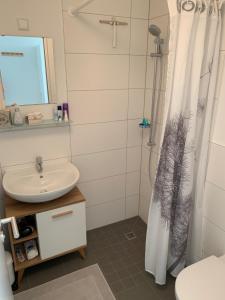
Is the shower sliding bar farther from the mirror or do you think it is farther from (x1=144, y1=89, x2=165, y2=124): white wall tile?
the mirror

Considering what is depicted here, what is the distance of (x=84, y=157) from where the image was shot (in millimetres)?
2143

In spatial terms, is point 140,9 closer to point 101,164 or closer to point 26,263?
point 101,164

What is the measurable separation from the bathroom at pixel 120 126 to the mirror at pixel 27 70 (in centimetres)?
2

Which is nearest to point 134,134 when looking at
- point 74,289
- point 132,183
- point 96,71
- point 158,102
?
point 158,102

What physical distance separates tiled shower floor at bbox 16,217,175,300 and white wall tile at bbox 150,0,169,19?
79.7 inches

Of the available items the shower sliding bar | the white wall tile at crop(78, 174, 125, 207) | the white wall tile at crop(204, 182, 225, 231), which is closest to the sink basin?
the white wall tile at crop(78, 174, 125, 207)

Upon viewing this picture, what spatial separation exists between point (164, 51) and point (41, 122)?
114 centimetres

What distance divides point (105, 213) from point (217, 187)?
4.07 ft

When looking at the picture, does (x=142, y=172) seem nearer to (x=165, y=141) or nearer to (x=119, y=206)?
(x=119, y=206)

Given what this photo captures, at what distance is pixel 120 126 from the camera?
221cm

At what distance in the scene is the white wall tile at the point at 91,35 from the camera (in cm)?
178

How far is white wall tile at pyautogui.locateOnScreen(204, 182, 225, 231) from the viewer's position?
1.58m

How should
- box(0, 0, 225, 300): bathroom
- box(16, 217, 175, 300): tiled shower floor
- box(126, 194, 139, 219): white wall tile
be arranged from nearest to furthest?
box(0, 0, 225, 300): bathroom, box(16, 217, 175, 300): tiled shower floor, box(126, 194, 139, 219): white wall tile

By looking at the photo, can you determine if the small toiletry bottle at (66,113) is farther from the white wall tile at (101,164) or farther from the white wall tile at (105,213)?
the white wall tile at (105,213)
